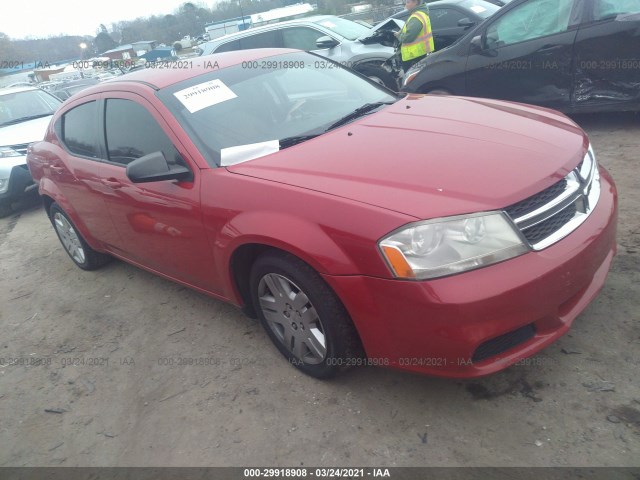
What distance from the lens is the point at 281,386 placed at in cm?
265

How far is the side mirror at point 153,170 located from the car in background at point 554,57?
419cm

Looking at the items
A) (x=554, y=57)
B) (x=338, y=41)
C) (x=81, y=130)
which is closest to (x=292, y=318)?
(x=81, y=130)

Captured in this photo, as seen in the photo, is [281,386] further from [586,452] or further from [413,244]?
[586,452]

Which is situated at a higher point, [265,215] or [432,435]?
[265,215]

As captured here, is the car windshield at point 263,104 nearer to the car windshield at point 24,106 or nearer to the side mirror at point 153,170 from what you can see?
the side mirror at point 153,170

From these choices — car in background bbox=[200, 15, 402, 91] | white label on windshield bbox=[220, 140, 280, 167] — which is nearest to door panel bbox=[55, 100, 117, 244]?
white label on windshield bbox=[220, 140, 280, 167]

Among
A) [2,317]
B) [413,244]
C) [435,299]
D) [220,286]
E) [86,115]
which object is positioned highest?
[86,115]

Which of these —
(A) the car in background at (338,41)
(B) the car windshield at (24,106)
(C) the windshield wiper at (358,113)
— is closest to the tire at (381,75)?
(A) the car in background at (338,41)

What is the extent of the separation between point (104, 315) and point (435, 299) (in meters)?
2.90

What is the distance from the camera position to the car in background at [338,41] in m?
7.75

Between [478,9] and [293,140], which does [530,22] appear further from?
[293,140]

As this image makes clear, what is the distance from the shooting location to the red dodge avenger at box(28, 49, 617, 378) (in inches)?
76.7

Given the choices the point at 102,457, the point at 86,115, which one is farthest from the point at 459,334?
the point at 86,115

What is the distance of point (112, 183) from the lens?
328 centimetres
